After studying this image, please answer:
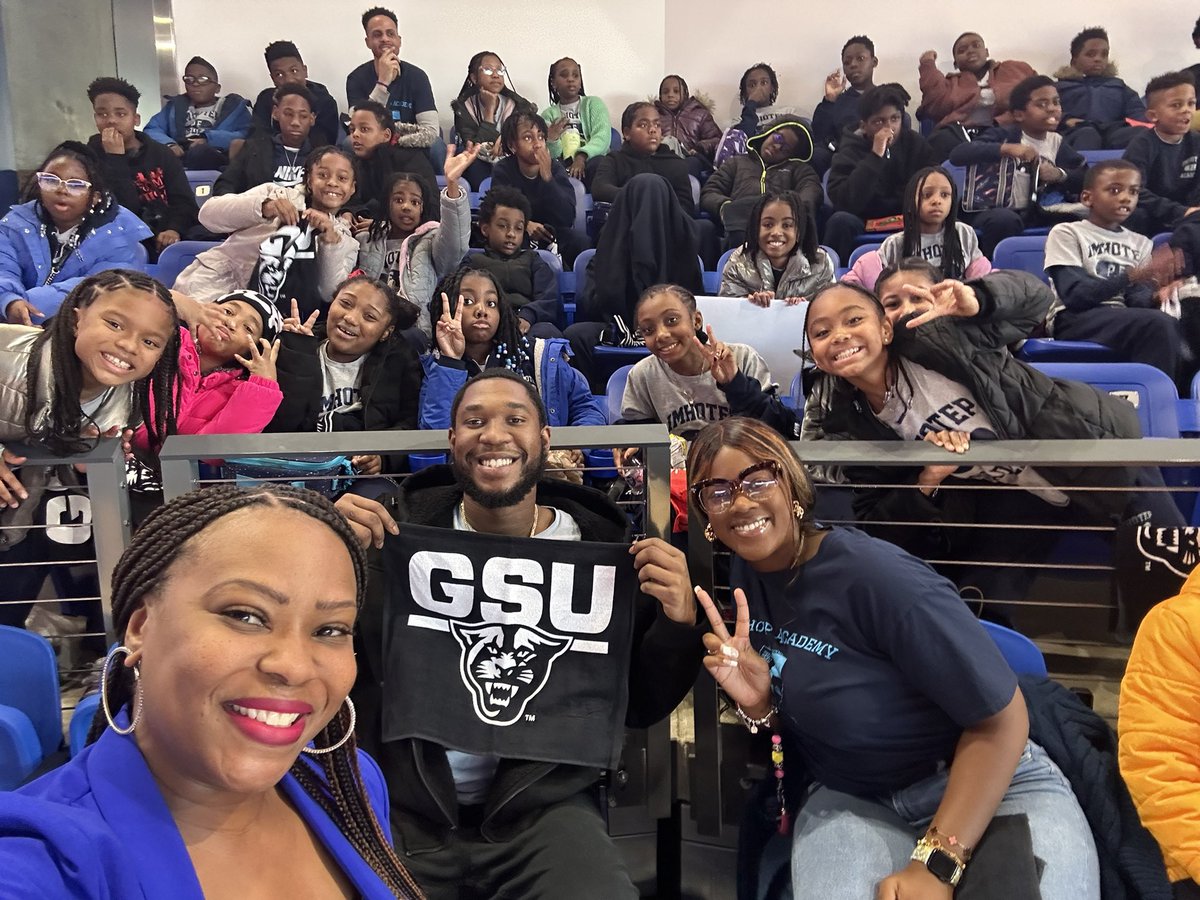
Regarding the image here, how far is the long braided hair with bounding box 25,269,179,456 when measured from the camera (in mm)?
2107

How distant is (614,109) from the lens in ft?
27.4

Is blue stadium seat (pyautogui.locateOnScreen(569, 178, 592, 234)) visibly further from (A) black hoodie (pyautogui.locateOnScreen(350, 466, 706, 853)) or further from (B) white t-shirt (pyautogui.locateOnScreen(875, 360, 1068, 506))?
(A) black hoodie (pyautogui.locateOnScreen(350, 466, 706, 853))

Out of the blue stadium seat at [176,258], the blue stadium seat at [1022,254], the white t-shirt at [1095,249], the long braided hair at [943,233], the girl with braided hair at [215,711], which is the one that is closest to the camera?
the girl with braided hair at [215,711]

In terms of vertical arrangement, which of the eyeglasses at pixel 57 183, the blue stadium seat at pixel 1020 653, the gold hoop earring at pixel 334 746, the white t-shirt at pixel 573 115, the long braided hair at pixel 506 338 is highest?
the white t-shirt at pixel 573 115

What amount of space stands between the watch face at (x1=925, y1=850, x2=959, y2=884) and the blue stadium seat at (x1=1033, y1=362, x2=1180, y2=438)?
194cm

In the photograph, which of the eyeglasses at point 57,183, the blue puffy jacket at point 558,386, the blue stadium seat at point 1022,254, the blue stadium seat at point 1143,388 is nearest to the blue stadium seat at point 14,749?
the blue puffy jacket at point 558,386

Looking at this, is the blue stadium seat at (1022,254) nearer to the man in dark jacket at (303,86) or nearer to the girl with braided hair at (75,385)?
the girl with braided hair at (75,385)

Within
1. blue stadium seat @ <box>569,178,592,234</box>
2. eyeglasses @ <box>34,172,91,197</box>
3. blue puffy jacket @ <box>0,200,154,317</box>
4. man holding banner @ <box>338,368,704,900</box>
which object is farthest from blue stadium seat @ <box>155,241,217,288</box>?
man holding banner @ <box>338,368,704,900</box>

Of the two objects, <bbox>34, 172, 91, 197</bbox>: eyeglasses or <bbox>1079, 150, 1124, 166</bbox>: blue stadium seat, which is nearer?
<bbox>34, 172, 91, 197</bbox>: eyeglasses

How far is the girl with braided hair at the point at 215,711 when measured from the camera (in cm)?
94

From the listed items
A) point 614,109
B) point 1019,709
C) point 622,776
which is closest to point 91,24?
point 614,109

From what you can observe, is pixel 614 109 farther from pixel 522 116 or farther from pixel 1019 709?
pixel 1019 709

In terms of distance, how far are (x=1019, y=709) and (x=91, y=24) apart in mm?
8849

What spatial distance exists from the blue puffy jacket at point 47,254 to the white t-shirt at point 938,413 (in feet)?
10.8
